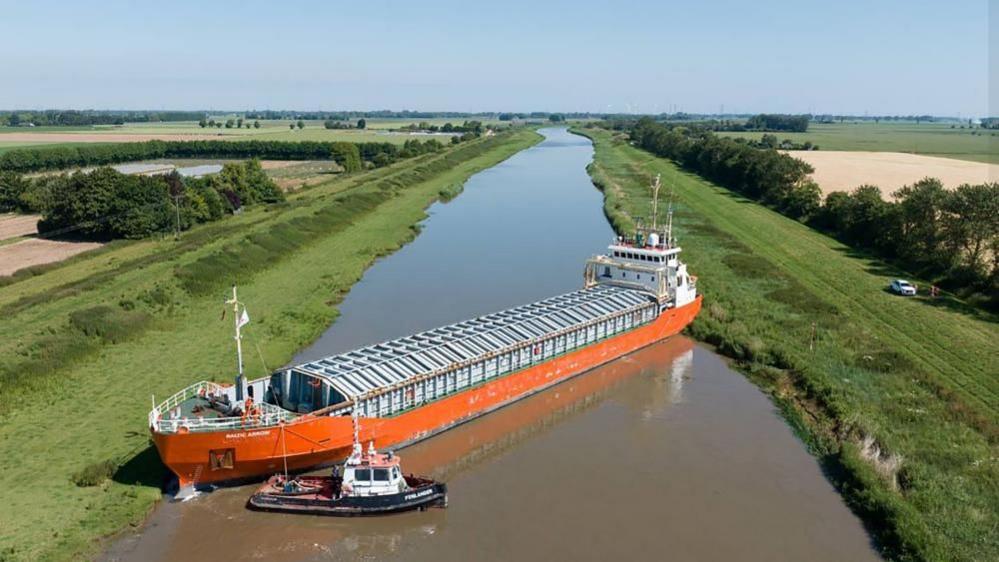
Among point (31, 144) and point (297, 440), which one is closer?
point (297, 440)

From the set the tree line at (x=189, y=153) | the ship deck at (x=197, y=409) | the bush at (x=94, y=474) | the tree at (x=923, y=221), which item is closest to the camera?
the bush at (x=94, y=474)

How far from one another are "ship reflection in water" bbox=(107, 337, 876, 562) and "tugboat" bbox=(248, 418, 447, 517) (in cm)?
33

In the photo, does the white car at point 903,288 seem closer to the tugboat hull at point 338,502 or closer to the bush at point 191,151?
the tugboat hull at point 338,502

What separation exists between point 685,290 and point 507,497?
16.8 m

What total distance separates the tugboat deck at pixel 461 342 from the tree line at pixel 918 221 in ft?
63.2

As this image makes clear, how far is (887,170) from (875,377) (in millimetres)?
94273

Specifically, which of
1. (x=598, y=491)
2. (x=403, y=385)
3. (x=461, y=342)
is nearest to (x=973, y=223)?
(x=461, y=342)

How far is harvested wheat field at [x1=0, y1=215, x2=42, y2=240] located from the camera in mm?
58888

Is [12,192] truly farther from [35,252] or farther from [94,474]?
[94,474]

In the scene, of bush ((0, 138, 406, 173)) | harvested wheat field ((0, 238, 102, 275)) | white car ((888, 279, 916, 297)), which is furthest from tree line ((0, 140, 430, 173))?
white car ((888, 279, 916, 297))

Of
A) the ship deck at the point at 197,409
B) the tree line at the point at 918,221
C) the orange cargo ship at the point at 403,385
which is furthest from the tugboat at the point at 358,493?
the tree line at the point at 918,221

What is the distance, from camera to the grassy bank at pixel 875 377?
56.0ft

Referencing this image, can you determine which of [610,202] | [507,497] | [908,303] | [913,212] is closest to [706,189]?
[610,202]

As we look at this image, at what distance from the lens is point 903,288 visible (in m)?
36.4
